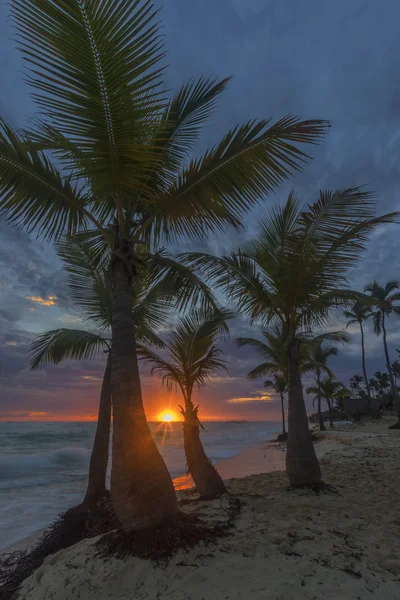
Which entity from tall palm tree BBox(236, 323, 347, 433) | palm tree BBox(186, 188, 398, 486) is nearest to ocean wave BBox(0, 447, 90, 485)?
tall palm tree BBox(236, 323, 347, 433)

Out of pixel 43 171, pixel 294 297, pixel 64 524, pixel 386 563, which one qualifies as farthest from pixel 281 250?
pixel 64 524

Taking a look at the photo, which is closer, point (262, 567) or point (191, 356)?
point (262, 567)

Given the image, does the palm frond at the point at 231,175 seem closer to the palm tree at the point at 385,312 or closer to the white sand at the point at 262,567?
the white sand at the point at 262,567

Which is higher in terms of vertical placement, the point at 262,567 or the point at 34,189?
the point at 34,189

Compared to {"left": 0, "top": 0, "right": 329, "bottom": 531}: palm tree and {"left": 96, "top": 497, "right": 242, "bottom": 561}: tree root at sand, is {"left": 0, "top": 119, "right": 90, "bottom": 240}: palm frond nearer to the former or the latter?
{"left": 0, "top": 0, "right": 329, "bottom": 531}: palm tree

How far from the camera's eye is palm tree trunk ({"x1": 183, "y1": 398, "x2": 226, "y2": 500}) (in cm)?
632

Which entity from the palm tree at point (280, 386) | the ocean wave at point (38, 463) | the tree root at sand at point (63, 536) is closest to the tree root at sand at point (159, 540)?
the tree root at sand at point (63, 536)

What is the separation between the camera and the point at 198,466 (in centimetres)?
639

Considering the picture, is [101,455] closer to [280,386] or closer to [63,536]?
[63,536]

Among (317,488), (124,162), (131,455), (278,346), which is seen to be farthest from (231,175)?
(278,346)

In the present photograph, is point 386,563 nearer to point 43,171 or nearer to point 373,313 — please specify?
point 43,171

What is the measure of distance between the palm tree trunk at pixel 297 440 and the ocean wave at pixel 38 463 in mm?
16867

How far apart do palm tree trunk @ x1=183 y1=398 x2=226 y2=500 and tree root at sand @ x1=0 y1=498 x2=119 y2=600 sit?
5.19 ft

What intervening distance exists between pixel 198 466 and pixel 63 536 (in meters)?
2.51
